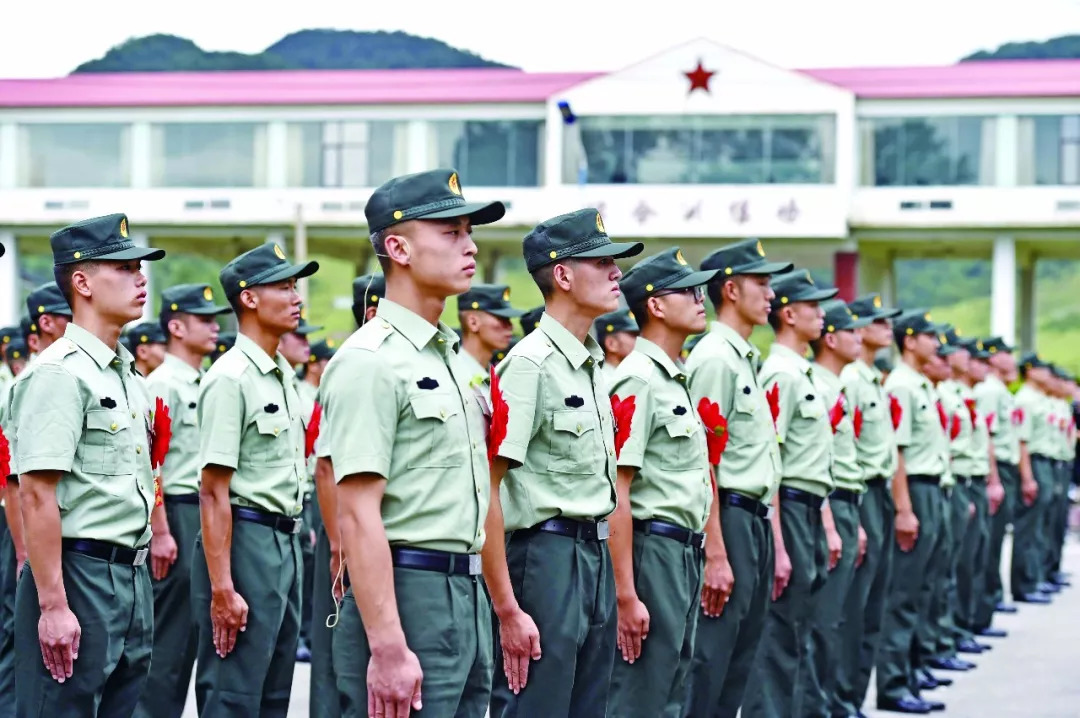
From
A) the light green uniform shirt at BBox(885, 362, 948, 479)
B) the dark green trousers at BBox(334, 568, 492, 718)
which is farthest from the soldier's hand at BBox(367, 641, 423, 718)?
the light green uniform shirt at BBox(885, 362, 948, 479)

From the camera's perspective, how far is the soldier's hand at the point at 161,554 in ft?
20.1

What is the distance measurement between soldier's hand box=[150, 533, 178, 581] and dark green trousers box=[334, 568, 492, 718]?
2.37 meters

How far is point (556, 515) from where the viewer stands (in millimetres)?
4965

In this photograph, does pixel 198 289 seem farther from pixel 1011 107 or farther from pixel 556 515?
pixel 1011 107

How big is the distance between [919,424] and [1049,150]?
81.5 ft

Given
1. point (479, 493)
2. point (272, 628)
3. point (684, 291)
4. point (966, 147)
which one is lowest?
point (272, 628)

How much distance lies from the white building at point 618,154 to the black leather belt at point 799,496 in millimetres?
26146

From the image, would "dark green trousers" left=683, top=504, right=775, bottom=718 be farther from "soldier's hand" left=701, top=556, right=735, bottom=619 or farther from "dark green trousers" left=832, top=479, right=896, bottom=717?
"dark green trousers" left=832, top=479, right=896, bottom=717

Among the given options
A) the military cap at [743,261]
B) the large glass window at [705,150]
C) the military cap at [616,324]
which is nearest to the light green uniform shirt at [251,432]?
the military cap at [743,261]

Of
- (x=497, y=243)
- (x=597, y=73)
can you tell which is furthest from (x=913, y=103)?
(x=497, y=243)

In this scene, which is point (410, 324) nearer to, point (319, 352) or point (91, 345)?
point (91, 345)

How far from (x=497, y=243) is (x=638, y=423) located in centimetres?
3109

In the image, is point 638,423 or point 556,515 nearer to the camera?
point 556,515

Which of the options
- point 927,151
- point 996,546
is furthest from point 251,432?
point 927,151
